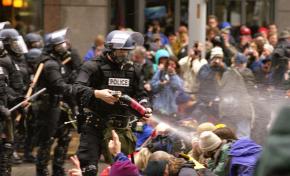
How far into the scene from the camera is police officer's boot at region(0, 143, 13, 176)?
28.1 ft

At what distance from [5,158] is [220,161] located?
323 centimetres

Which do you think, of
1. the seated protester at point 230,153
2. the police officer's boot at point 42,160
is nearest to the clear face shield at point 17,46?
the police officer's boot at point 42,160

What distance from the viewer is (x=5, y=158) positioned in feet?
28.2

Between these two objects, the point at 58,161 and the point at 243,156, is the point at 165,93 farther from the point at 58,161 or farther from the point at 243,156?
the point at 243,156

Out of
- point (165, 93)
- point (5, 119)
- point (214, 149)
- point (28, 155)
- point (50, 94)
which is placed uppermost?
point (214, 149)

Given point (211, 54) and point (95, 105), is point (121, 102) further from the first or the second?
point (211, 54)

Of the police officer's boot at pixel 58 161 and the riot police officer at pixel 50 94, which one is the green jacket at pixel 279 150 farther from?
the police officer's boot at pixel 58 161

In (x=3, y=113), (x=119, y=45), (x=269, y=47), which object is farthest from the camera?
(x=269, y=47)

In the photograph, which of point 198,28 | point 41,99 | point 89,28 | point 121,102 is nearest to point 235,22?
point 89,28

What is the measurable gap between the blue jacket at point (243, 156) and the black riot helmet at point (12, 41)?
16.9 feet

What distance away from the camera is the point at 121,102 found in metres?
6.82

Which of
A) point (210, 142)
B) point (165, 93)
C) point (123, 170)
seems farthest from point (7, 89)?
point (123, 170)

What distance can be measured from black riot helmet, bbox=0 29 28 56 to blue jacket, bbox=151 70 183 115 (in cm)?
228

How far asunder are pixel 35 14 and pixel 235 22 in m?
5.02
